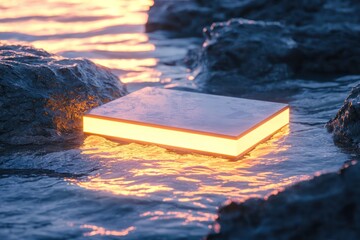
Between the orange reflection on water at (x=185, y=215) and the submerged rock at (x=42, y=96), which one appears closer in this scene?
the orange reflection on water at (x=185, y=215)

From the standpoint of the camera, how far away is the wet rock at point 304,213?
209cm

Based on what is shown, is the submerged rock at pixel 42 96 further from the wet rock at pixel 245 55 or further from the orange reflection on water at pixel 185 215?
the wet rock at pixel 245 55

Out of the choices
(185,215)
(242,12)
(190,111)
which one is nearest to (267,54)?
(190,111)

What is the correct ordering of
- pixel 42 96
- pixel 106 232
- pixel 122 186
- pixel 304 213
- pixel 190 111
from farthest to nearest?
pixel 42 96 → pixel 190 111 → pixel 122 186 → pixel 106 232 → pixel 304 213

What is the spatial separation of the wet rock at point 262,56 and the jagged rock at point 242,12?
3.42 ft

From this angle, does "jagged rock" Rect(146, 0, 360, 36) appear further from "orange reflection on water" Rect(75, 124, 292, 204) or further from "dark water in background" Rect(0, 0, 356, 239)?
"orange reflection on water" Rect(75, 124, 292, 204)

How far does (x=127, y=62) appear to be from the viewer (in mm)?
6238

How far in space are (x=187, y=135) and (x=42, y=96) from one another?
3.05 ft

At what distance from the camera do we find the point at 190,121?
3496 millimetres

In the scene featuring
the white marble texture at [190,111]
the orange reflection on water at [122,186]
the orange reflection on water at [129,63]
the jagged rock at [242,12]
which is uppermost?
the jagged rock at [242,12]

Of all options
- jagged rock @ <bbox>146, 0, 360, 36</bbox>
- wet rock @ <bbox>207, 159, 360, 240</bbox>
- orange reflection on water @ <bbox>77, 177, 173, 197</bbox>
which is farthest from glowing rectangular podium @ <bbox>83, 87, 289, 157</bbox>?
jagged rock @ <bbox>146, 0, 360, 36</bbox>

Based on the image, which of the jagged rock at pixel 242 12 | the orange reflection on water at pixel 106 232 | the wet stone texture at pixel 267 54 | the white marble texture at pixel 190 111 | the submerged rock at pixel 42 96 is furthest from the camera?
the jagged rock at pixel 242 12

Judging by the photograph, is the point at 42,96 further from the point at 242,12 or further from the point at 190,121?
the point at 242,12

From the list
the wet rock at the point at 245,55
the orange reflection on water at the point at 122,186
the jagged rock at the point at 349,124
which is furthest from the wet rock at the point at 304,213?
the wet rock at the point at 245,55
